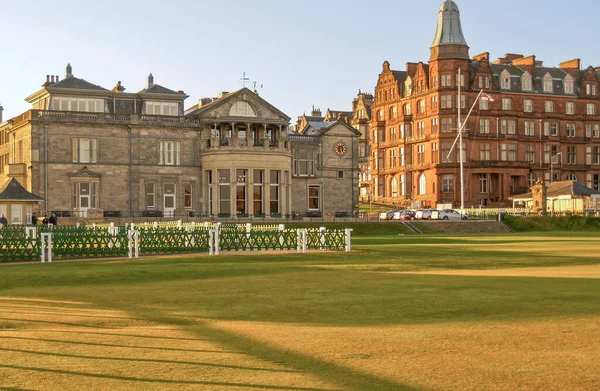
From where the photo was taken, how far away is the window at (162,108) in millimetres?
75650

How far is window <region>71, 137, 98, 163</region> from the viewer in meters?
70.9

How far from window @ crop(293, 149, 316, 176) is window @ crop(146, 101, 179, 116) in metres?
13.4

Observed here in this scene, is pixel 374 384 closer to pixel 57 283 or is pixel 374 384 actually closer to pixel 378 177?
pixel 57 283

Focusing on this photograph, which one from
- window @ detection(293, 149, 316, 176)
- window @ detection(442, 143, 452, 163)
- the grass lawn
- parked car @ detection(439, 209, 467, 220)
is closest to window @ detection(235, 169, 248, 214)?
window @ detection(293, 149, 316, 176)

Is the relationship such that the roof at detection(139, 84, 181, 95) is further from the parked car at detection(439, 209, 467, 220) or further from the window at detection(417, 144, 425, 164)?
the window at detection(417, 144, 425, 164)

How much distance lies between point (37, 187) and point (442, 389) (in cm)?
6368

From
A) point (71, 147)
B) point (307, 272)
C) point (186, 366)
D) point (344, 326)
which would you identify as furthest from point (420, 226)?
point (186, 366)

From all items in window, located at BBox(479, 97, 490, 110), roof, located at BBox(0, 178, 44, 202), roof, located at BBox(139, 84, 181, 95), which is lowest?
roof, located at BBox(0, 178, 44, 202)

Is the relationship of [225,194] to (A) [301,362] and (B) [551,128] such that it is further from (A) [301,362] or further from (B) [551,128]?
(A) [301,362]

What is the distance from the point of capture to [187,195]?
7538 cm

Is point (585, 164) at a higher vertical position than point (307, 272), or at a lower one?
higher

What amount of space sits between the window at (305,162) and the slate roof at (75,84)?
67.6 feet

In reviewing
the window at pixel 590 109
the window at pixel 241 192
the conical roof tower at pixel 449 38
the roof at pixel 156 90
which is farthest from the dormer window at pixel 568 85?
the roof at pixel 156 90

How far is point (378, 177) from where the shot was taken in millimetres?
114812
